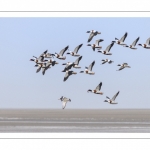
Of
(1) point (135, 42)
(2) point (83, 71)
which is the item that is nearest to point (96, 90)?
(2) point (83, 71)

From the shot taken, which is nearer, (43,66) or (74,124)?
(43,66)

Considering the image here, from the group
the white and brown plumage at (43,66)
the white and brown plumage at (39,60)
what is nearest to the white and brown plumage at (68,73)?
the white and brown plumage at (43,66)

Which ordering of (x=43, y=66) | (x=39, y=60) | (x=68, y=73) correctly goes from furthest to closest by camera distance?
(x=39, y=60)
(x=43, y=66)
(x=68, y=73)

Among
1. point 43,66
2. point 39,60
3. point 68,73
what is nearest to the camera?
point 68,73

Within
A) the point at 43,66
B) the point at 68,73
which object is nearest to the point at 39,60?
the point at 43,66

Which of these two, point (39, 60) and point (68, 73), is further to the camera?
point (39, 60)

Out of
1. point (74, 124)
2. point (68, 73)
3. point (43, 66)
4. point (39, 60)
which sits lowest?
point (74, 124)

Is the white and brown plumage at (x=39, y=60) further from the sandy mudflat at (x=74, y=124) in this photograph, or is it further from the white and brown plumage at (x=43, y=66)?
the sandy mudflat at (x=74, y=124)

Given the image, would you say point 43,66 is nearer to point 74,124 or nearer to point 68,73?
point 68,73

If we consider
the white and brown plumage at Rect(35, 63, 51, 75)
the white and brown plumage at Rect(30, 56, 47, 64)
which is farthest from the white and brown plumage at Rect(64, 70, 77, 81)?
the white and brown plumage at Rect(30, 56, 47, 64)

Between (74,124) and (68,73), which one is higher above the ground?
(68,73)

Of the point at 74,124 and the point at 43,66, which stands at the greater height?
the point at 43,66

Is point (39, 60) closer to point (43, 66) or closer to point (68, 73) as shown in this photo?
point (43, 66)
